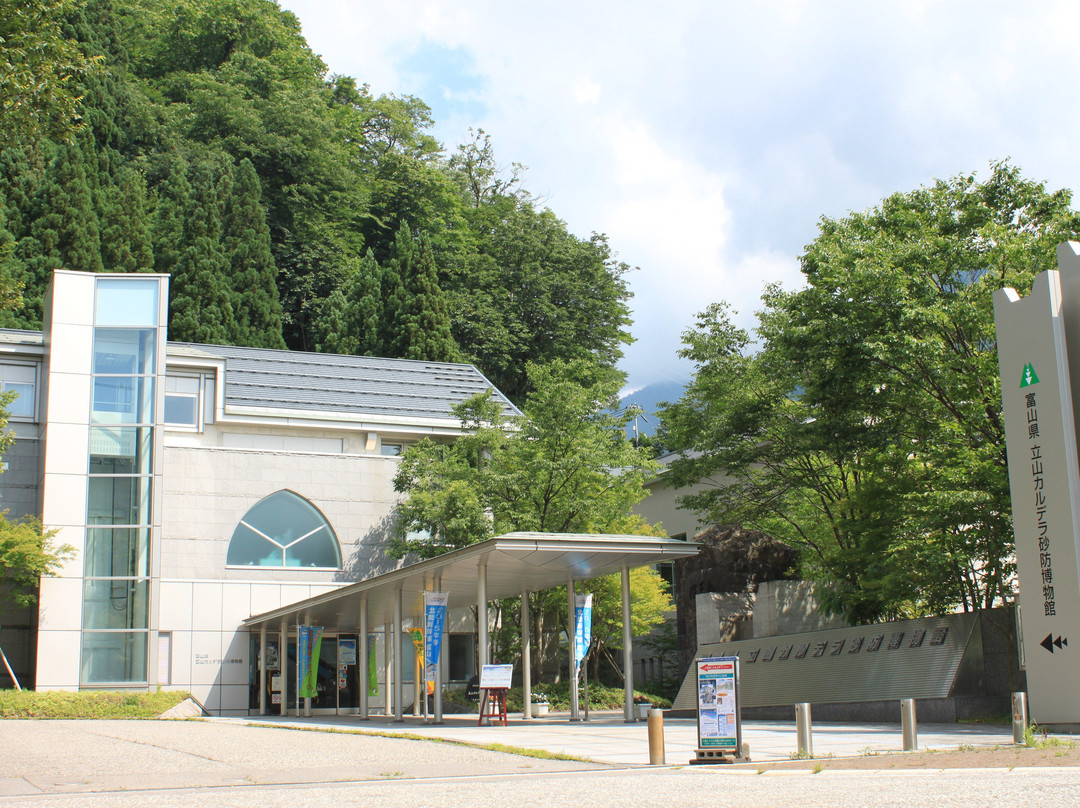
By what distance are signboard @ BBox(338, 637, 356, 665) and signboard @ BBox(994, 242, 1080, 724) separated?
23.2 meters

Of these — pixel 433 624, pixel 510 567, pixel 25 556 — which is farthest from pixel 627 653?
pixel 25 556

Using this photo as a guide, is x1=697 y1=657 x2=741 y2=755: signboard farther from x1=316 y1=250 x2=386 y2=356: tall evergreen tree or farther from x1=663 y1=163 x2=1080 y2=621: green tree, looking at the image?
x1=316 y1=250 x2=386 y2=356: tall evergreen tree

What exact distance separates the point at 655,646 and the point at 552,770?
27.6 m

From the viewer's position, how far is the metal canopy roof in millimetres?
18297

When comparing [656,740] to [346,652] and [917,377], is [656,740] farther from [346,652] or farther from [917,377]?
[346,652]

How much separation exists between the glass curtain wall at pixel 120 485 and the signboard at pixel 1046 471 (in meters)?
23.1

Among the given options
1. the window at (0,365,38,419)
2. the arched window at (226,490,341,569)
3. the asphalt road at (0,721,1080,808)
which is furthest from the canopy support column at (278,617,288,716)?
the asphalt road at (0,721,1080,808)

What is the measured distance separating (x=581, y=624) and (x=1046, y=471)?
939cm

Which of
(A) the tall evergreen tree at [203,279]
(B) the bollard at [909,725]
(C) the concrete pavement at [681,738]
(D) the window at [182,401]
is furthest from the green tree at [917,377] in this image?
(A) the tall evergreen tree at [203,279]

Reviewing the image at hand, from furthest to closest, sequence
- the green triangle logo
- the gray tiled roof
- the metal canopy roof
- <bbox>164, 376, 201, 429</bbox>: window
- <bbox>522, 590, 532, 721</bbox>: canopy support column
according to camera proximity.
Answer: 1. the gray tiled roof
2. <bbox>164, 376, 201, 429</bbox>: window
3. <bbox>522, 590, 532, 721</bbox>: canopy support column
4. the metal canopy roof
5. the green triangle logo

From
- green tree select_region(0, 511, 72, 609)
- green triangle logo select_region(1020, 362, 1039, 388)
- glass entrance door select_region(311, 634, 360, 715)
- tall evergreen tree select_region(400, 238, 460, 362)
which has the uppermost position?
tall evergreen tree select_region(400, 238, 460, 362)

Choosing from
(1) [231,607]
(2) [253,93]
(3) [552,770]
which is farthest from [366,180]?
(3) [552,770]

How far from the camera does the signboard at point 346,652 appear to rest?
34094 millimetres

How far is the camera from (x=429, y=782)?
1006cm
